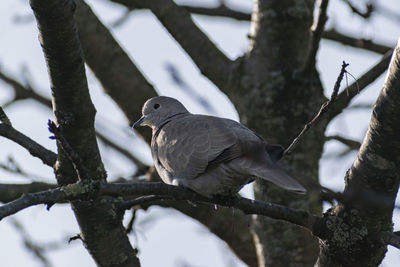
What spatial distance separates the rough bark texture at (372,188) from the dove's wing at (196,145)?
658 mm

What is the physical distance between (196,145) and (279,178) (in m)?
0.85

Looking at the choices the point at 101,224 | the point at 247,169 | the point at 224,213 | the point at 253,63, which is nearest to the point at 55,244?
the point at 224,213

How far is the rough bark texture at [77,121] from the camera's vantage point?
2.80 m

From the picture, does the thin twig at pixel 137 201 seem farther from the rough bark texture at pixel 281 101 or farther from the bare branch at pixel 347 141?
the bare branch at pixel 347 141

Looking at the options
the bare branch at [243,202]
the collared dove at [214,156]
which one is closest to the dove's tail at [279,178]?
the collared dove at [214,156]

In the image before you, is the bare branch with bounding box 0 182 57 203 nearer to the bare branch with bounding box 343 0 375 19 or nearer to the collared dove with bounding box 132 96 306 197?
the collared dove with bounding box 132 96 306 197

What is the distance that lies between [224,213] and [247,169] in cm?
194

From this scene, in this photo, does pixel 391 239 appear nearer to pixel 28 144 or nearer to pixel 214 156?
pixel 214 156

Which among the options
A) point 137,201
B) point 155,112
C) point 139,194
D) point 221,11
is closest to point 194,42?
point 155,112

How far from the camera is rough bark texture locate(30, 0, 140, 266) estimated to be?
2.80 metres

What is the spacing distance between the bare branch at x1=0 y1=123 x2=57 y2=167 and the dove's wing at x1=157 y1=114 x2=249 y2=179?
0.70 metres

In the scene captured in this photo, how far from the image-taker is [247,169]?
3080 mm

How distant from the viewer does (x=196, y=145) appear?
3537 millimetres

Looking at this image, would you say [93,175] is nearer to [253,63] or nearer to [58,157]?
[58,157]
